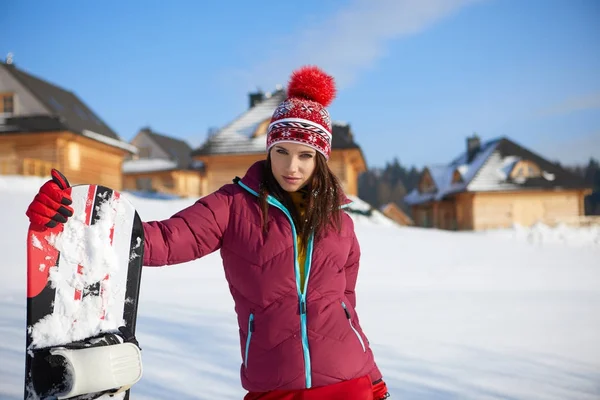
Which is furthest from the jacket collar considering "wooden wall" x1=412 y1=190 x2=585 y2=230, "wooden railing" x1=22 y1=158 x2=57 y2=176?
"wooden wall" x1=412 y1=190 x2=585 y2=230

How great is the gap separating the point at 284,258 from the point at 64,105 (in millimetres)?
22122

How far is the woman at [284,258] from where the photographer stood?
4.95 feet

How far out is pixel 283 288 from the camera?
154 cm

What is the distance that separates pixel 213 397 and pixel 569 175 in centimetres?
2820

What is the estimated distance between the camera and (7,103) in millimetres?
18484

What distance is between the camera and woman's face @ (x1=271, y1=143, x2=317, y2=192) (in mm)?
1746

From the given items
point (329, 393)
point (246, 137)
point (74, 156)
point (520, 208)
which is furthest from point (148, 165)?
point (329, 393)

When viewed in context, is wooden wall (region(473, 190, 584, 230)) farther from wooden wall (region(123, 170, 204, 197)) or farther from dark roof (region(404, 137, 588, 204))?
wooden wall (region(123, 170, 204, 197))

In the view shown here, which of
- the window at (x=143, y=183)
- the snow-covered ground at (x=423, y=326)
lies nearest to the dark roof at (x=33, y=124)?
the snow-covered ground at (x=423, y=326)

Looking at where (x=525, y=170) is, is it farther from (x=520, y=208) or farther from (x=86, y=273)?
(x=86, y=273)

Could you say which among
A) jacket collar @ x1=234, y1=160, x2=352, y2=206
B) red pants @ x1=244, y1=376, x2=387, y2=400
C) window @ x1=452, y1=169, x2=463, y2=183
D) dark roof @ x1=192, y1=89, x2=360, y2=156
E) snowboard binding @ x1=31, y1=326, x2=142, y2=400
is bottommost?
red pants @ x1=244, y1=376, x2=387, y2=400

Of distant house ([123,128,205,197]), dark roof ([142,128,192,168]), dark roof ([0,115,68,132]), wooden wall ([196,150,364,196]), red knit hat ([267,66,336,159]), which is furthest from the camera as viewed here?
dark roof ([142,128,192,168])

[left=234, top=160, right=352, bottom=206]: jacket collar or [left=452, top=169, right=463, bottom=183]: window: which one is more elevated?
[left=452, top=169, right=463, bottom=183]: window

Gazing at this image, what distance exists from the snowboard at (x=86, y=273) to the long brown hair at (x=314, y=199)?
1.66ft
